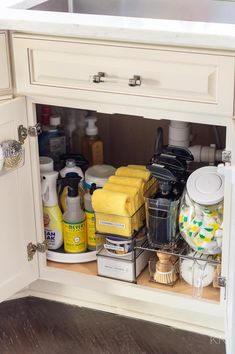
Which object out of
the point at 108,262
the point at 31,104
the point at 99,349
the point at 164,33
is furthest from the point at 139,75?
the point at 99,349

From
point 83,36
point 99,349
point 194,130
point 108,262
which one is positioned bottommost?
point 99,349

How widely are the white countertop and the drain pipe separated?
416mm

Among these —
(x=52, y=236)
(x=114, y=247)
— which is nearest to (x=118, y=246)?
(x=114, y=247)

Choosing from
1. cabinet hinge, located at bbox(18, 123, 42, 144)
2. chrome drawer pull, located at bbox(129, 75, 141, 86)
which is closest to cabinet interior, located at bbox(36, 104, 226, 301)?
cabinet hinge, located at bbox(18, 123, 42, 144)

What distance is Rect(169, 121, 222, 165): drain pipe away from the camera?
2.04 meters

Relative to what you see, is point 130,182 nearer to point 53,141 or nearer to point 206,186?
point 206,186

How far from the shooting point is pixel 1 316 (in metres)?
2.16

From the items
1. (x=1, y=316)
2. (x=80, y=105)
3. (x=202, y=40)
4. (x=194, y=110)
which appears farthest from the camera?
(x=1, y=316)

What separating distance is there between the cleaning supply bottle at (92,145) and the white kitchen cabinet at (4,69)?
16.6 inches

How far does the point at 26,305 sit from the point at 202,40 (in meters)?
1.06

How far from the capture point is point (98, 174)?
6.96 ft

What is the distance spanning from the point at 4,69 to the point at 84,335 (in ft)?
2.66

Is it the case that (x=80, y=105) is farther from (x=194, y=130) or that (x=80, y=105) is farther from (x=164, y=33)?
(x=194, y=130)

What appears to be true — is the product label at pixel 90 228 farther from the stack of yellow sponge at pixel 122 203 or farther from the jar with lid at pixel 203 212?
the jar with lid at pixel 203 212
